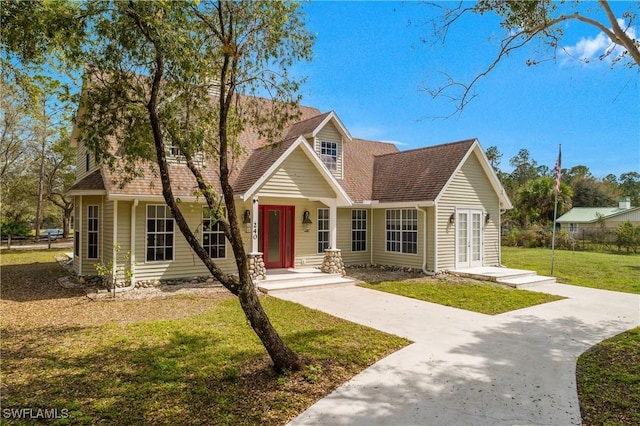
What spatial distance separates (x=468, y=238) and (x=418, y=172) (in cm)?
333

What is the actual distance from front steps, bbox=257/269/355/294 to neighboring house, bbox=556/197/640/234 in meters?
31.6

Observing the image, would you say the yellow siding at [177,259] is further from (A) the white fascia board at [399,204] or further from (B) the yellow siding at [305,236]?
(A) the white fascia board at [399,204]

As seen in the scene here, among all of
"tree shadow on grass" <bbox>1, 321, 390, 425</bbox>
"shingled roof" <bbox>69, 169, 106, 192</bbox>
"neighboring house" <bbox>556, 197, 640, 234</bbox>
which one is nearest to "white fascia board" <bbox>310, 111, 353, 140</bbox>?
"shingled roof" <bbox>69, 169, 106, 192</bbox>

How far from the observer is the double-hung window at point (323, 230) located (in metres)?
15.3

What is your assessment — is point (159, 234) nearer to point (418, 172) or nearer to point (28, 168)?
point (418, 172)

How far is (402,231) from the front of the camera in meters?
15.9

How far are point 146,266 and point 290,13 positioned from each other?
8989 mm

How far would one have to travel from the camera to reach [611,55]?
740 cm

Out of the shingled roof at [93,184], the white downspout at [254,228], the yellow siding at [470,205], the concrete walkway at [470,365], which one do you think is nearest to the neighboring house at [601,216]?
the yellow siding at [470,205]

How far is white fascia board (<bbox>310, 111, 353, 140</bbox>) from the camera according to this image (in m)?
15.6

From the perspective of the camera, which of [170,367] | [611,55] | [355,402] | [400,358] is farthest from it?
[611,55]

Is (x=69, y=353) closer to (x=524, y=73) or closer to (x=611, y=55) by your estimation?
(x=524, y=73)

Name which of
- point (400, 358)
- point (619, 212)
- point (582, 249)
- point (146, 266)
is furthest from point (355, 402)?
point (619, 212)

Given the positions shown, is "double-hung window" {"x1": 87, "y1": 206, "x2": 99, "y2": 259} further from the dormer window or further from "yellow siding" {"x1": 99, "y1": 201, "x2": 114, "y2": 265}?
the dormer window
